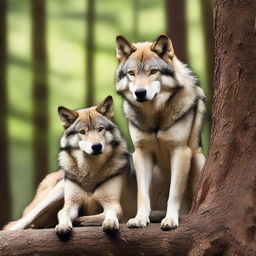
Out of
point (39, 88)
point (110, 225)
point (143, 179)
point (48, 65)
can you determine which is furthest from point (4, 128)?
point (110, 225)

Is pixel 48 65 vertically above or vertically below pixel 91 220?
above

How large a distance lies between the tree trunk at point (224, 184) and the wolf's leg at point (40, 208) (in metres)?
0.59

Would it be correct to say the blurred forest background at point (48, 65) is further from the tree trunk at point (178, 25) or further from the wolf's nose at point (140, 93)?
the wolf's nose at point (140, 93)

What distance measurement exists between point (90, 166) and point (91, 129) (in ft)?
0.98

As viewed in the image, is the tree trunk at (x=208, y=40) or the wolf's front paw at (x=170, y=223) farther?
the tree trunk at (x=208, y=40)

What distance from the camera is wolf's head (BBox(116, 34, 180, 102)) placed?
182 inches

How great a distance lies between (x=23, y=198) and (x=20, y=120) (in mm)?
1105

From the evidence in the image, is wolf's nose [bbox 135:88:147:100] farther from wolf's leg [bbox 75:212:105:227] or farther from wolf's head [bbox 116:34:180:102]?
wolf's leg [bbox 75:212:105:227]

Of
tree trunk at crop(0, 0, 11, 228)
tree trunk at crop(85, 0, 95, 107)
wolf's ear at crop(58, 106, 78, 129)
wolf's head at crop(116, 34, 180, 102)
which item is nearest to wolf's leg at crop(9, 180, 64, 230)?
wolf's ear at crop(58, 106, 78, 129)

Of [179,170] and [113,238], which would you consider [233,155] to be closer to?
[179,170]

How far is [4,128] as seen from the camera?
29.6 ft

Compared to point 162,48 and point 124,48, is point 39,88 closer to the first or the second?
point 124,48

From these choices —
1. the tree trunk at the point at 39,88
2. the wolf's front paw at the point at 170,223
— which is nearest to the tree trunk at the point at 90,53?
the tree trunk at the point at 39,88

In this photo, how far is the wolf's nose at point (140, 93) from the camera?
15.0ft
